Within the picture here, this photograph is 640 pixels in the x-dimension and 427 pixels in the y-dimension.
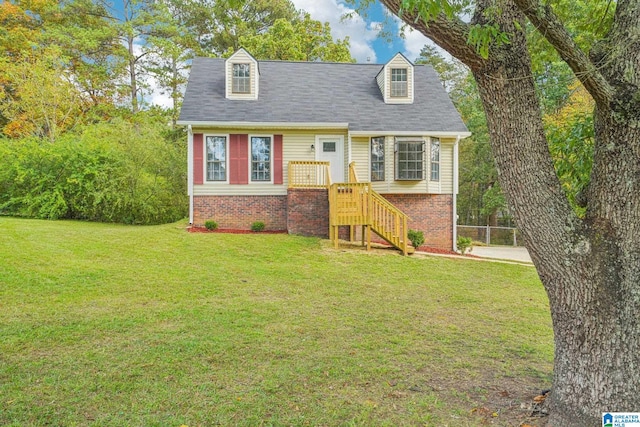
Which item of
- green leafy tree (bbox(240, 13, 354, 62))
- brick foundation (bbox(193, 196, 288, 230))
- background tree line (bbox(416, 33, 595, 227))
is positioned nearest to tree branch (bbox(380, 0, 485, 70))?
background tree line (bbox(416, 33, 595, 227))

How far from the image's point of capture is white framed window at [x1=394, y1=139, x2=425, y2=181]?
1159cm

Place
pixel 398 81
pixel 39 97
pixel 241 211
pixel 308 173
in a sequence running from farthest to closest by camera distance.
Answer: pixel 39 97 → pixel 398 81 → pixel 241 211 → pixel 308 173

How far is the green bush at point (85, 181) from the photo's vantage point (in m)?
12.4

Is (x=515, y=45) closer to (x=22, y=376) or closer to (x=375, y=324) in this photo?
(x=375, y=324)

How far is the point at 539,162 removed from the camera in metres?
2.40

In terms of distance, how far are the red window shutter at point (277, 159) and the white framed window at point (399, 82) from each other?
4.53 meters

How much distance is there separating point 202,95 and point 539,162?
1192cm

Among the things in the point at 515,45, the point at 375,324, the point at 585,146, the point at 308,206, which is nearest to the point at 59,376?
the point at 375,324

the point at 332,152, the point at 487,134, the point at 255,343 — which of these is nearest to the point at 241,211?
the point at 332,152

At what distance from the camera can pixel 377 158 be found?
11930 mm

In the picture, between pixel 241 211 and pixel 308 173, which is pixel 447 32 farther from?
pixel 241 211

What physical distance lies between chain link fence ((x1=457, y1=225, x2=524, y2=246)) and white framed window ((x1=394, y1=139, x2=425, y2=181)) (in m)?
7.99

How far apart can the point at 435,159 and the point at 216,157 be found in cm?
716

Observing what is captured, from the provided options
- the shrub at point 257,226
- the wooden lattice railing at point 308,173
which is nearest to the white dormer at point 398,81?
the wooden lattice railing at point 308,173
